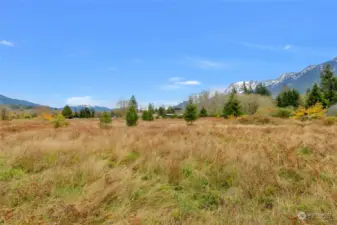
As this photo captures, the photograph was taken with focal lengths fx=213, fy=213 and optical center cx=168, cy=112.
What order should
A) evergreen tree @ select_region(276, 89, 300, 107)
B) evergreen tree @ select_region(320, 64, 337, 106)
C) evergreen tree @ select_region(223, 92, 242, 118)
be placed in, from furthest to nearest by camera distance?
evergreen tree @ select_region(276, 89, 300, 107) < evergreen tree @ select_region(320, 64, 337, 106) < evergreen tree @ select_region(223, 92, 242, 118)

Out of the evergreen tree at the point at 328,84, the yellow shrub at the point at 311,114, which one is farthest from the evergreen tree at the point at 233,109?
the evergreen tree at the point at 328,84

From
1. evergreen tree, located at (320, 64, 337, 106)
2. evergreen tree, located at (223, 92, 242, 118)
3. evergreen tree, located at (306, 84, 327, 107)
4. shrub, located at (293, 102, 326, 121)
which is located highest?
evergreen tree, located at (320, 64, 337, 106)

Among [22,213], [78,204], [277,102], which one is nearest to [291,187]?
[78,204]

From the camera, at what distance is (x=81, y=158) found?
439 cm

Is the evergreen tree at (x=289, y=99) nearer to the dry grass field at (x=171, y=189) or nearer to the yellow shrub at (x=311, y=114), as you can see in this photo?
the yellow shrub at (x=311, y=114)

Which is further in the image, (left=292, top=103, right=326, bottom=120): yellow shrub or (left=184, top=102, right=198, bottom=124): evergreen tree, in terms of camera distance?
(left=184, top=102, right=198, bottom=124): evergreen tree

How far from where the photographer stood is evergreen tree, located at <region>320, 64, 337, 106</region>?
43.2 meters

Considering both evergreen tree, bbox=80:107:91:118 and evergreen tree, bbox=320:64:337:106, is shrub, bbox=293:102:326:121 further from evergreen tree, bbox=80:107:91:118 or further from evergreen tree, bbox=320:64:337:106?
evergreen tree, bbox=80:107:91:118

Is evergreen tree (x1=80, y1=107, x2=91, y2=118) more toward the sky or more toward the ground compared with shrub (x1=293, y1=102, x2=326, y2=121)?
more toward the sky

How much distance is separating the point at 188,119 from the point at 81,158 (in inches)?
1049

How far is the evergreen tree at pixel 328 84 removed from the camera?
4322cm

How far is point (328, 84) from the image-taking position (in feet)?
148

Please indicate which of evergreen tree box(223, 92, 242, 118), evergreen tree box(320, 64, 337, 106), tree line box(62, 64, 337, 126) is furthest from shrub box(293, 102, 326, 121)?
evergreen tree box(320, 64, 337, 106)

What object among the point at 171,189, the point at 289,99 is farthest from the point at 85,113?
the point at 171,189
